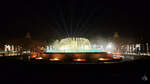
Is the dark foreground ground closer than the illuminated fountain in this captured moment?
Yes

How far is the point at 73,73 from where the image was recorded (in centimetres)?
1045

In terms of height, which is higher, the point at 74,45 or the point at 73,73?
the point at 74,45

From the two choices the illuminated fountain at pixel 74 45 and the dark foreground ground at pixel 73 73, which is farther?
the illuminated fountain at pixel 74 45

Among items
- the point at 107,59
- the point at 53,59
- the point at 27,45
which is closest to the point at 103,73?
the point at 107,59

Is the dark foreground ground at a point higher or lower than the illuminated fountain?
lower

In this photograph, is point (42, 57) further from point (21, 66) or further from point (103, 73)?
point (103, 73)

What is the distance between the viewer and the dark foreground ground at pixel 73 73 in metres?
8.83

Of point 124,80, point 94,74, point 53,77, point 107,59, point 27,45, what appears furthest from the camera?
point 27,45

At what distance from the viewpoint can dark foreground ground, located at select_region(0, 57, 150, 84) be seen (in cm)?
883

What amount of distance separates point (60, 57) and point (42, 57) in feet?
6.80

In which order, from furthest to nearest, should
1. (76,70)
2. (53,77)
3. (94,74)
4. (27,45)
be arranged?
1. (27,45)
2. (76,70)
3. (94,74)
4. (53,77)

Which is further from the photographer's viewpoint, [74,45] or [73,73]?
[74,45]

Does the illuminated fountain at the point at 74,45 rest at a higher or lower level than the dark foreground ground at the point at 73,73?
higher

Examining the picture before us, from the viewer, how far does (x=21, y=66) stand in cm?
1176
